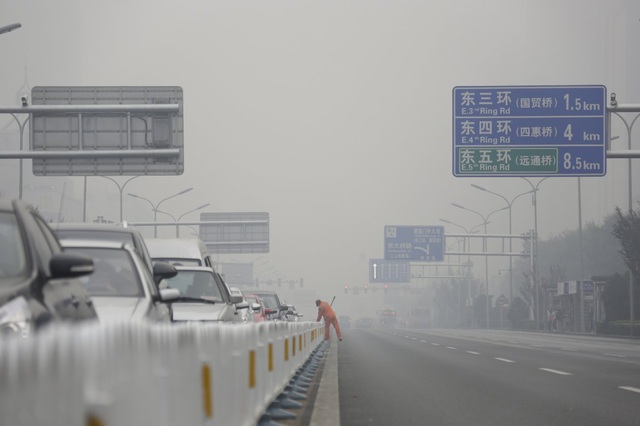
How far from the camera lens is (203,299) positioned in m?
15.8

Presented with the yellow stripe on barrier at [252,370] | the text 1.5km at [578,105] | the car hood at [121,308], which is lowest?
the yellow stripe on barrier at [252,370]

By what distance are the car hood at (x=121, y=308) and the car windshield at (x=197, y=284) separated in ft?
25.0

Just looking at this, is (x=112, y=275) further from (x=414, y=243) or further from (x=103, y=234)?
(x=414, y=243)

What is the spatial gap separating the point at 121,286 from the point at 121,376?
755cm

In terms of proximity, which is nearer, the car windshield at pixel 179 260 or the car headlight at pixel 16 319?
the car headlight at pixel 16 319

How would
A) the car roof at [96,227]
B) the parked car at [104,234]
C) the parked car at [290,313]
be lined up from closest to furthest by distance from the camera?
the parked car at [104,234]
the car roof at [96,227]
the parked car at [290,313]

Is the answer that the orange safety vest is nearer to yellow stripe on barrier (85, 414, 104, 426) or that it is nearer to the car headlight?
the car headlight

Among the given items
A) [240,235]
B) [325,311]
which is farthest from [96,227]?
[240,235]

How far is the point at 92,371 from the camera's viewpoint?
3.12 meters

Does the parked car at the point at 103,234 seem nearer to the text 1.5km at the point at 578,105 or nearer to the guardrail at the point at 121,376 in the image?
the guardrail at the point at 121,376

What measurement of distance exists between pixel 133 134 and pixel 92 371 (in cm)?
3046

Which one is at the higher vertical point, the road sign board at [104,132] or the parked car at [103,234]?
the road sign board at [104,132]

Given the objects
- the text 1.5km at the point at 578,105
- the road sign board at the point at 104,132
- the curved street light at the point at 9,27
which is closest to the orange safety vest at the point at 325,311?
the road sign board at the point at 104,132

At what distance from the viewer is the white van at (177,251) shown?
2364cm
